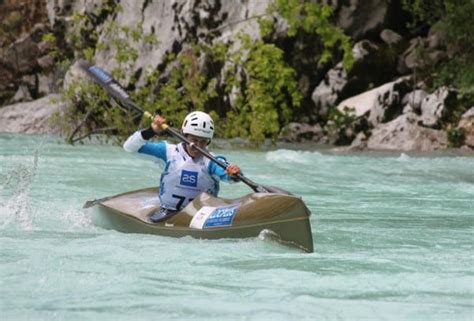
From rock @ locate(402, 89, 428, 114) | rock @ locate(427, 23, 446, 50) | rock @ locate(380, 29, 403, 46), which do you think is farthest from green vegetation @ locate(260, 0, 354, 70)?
rock @ locate(427, 23, 446, 50)

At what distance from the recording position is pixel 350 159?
46.3ft

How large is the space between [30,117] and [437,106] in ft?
27.5

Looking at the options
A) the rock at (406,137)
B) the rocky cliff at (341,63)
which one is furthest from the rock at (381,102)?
the rock at (406,137)

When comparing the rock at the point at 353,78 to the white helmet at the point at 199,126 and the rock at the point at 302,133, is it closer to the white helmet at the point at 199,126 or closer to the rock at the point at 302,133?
the rock at the point at 302,133

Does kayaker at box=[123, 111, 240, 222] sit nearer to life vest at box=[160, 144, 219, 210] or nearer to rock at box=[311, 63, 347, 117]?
life vest at box=[160, 144, 219, 210]

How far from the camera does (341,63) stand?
18.1 metres

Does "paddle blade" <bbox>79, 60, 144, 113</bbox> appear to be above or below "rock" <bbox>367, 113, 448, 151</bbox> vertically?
above

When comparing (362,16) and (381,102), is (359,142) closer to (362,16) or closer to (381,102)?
(381,102)

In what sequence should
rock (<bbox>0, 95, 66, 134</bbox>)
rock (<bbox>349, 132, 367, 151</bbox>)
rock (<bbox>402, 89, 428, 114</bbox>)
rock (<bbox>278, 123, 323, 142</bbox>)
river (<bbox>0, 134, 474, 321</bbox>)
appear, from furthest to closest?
rock (<bbox>0, 95, 66, 134</bbox>)
rock (<bbox>278, 123, 323, 142</bbox>)
rock (<bbox>402, 89, 428, 114</bbox>)
rock (<bbox>349, 132, 367, 151</bbox>)
river (<bbox>0, 134, 474, 321</bbox>)

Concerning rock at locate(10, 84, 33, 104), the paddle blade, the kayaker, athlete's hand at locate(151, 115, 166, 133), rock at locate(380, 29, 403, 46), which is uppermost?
rock at locate(380, 29, 403, 46)

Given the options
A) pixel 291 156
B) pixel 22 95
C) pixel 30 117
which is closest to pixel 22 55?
pixel 22 95

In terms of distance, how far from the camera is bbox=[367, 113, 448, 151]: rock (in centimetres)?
1568

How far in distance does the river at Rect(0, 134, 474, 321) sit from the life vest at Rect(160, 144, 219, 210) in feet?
1.17

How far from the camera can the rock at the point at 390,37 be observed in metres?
18.5
